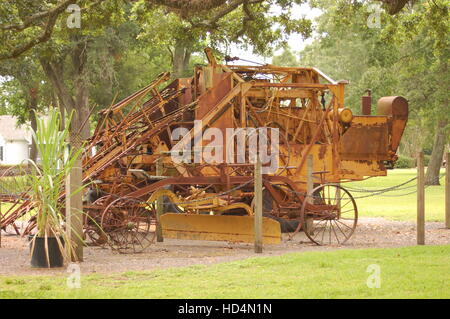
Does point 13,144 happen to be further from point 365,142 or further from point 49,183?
point 49,183

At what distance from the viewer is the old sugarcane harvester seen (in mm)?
14797

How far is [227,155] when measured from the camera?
1549 centimetres

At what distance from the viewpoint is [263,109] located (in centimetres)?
1692

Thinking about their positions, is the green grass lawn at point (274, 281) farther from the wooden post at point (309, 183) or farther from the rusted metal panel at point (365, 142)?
the rusted metal panel at point (365, 142)

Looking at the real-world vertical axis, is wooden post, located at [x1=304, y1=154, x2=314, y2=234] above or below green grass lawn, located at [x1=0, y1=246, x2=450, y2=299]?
above

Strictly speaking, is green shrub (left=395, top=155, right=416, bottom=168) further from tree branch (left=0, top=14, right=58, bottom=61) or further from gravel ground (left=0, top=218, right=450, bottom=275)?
tree branch (left=0, top=14, right=58, bottom=61)

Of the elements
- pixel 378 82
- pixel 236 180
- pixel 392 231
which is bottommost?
pixel 392 231

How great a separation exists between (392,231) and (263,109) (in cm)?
399

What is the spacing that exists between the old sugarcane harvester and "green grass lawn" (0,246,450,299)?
9.34 feet

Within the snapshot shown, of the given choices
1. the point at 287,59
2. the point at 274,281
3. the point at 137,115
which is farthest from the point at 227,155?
the point at 287,59

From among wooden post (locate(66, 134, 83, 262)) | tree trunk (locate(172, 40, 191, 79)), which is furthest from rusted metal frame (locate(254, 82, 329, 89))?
tree trunk (locate(172, 40, 191, 79))

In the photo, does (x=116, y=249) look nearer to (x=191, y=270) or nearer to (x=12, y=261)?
(x=12, y=261)

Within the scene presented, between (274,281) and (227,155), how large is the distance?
19.5ft
